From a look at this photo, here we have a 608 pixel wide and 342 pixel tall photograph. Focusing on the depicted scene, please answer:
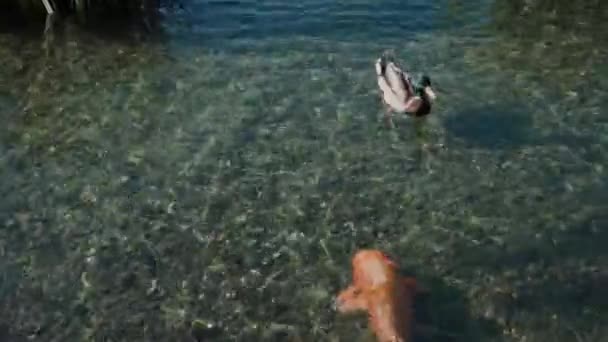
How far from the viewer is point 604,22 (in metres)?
20.8

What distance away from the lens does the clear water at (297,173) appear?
12.6 metres

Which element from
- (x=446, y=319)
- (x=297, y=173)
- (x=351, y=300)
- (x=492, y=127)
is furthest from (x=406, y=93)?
(x=446, y=319)

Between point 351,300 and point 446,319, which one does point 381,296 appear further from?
point 446,319

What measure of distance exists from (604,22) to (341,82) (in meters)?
7.11

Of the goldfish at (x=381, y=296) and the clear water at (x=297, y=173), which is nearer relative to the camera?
the goldfish at (x=381, y=296)

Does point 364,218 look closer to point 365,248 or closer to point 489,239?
point 365,248

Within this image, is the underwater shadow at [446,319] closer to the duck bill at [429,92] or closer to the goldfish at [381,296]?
the goldfish at [381,296]

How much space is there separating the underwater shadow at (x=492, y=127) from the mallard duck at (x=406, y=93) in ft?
2.06

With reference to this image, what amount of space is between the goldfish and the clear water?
22 cm

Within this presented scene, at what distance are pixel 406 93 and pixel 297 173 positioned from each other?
9.57 ft

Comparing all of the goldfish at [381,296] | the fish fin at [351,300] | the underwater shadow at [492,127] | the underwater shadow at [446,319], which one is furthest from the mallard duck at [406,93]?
the fish fin at [351,300]

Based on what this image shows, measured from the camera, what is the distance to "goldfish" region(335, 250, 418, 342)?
11781mm

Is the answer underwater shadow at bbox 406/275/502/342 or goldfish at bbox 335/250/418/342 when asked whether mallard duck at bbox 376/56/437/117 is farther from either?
underwater shadow at bbox 406/275/502/342

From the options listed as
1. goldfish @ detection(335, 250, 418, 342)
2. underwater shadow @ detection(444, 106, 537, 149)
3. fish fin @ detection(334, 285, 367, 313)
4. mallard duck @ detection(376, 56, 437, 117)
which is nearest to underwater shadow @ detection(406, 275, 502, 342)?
goldfish @ detection(335, 250, 418, 342)
